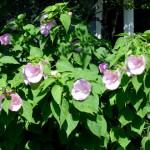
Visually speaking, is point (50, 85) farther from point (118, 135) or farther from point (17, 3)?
point (17, 3)

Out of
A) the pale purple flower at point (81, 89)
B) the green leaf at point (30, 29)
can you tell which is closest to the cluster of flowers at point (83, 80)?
the pale purple flower at point (81, 89)

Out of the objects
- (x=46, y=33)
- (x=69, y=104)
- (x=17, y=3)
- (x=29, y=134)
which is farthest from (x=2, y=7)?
(x=69, y=104)

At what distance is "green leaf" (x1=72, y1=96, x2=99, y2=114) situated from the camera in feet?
6.43

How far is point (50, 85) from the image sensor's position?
2.01m

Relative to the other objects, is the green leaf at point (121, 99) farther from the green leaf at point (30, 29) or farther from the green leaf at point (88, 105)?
the green leaf at point (30, 29)

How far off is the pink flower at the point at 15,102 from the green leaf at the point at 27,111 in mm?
40

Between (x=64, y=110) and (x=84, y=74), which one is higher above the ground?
(x=84, y=74)

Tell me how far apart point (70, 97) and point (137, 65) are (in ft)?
1.29

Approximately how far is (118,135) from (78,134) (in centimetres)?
25

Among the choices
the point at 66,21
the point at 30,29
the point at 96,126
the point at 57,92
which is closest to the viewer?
the point at 57,92

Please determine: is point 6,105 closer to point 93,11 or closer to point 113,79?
point 113,79

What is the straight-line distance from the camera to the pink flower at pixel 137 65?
210cm

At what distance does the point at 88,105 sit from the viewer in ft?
6.52

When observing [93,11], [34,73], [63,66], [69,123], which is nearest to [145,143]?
[69,123]
